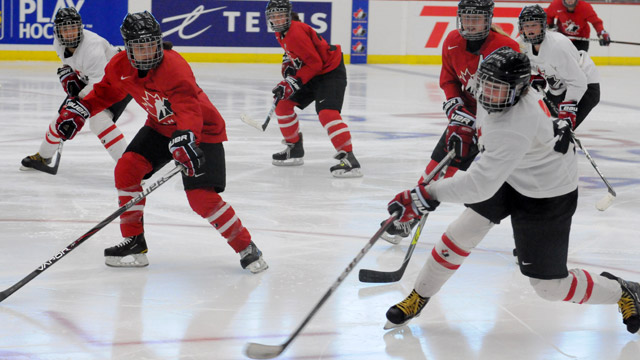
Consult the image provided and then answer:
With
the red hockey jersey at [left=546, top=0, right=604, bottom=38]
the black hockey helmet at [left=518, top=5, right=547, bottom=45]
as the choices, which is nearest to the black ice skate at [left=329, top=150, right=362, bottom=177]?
the black hockey helmet at [left=518, top=5, right=547, bottom=45]

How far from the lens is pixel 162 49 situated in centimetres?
317

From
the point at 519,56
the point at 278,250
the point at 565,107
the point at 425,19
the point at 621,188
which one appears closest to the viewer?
the point at 519,56

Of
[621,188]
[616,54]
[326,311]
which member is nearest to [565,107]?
[621,188]

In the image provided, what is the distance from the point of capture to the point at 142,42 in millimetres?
3080

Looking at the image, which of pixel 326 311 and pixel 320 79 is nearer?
pixel 326 311

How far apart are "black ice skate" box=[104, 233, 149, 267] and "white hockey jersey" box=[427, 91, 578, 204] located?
4.39 ft

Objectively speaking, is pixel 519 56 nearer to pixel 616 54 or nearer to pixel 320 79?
pixel 320 79

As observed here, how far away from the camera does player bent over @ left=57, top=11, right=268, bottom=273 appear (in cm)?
310

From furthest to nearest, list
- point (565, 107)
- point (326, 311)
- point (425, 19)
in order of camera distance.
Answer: point (425, 19) < point (565, 107) < point (326, 311)

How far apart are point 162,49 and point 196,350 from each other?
1163mm

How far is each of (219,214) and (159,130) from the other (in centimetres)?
39

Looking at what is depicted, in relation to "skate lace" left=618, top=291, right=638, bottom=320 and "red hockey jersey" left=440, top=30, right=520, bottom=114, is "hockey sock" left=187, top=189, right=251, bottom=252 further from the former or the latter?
"skate lace" left=618, top=291, right=638, bottom=320

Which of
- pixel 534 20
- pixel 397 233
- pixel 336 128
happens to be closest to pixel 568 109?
pixel 534 20

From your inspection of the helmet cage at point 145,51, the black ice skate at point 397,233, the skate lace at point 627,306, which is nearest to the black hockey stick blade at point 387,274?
the black ice skate at point 397,233
